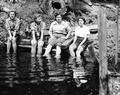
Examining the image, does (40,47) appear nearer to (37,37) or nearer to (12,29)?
(37,37)

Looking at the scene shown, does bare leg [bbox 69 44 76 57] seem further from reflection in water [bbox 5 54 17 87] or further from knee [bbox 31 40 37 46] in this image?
reflection in water [bbox 5 54 17 87]

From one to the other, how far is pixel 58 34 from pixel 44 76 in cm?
390

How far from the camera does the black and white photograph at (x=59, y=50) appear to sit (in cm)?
738

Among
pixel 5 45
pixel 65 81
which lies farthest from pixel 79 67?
pixel 5 45

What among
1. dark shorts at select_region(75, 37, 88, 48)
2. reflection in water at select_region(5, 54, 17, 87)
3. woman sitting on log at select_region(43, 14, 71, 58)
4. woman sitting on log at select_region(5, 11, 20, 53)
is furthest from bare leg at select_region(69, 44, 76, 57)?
woman sitting on log at select_region(5, 11, 20, 53)

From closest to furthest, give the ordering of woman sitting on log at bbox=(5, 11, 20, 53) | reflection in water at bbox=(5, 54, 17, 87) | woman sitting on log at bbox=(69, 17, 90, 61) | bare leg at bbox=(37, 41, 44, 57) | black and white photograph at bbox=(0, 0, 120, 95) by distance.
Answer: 1. black and white photograph at bbox=(0, 0, 120, 95)
2. reflection in water at bbox=(5, 54, 17, 87)
3. woman sitting on log at bbox=(69, 17, 90, 61)
4. bare leg at bbox=(37, 41, 44, 57)
5. woman sitting on log at bbox=(5, 11, 20, 53)

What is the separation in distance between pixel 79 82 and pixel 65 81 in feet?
1.29

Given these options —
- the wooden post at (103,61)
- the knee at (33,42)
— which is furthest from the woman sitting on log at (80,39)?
the wooden post at (103,61)

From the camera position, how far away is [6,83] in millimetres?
7680

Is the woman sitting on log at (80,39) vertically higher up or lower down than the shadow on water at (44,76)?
higher up

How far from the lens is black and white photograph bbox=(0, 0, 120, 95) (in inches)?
291

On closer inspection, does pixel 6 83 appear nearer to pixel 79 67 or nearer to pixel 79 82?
pixel 79 82

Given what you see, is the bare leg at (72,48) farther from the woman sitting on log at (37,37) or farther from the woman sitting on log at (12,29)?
the woman sitting on log at (12,29)

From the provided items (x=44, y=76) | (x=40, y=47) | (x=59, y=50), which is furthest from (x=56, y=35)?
(x=44, y=76)
